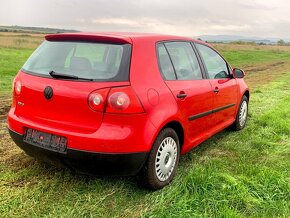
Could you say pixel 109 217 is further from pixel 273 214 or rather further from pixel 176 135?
pixel 273 214

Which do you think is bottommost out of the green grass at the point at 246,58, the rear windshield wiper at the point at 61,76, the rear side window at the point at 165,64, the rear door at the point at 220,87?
the green grass at the point at 246,58

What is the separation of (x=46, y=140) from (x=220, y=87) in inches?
107

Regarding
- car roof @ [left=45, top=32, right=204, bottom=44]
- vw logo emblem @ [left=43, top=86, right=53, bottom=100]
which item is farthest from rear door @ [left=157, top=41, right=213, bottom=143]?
vw logo emblem @ [left=43, top=86, right=53, bottom=100]

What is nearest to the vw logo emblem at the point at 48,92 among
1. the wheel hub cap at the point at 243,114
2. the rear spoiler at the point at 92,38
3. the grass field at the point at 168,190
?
the rear spoiler at the point at 92,38

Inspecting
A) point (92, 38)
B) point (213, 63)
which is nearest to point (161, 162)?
point (92, 38)

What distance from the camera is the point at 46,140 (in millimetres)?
3561

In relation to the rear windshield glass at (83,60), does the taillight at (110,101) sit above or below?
below

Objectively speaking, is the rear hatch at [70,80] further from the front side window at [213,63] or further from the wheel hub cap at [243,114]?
the wheel hub cap at [243,114]

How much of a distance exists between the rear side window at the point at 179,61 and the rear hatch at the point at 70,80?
0.58 m

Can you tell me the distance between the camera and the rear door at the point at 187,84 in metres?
4.09

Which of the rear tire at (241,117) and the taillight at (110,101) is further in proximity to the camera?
the rear tire at (241,117)

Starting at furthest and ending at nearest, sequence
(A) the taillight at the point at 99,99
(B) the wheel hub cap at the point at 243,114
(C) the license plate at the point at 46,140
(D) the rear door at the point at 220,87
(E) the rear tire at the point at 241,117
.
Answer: (B) the wheel hub cap at the point at 243,114
(E) the rear tire at the point at 241,117
(D) the rear door at the point at 220,87
(C) the license plate at the point at 46,140
(A) the taillight at the point at 99,99

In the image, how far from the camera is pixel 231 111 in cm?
581

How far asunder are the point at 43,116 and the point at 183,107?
1.52 meters
